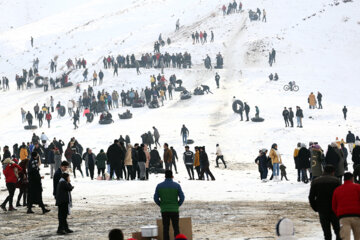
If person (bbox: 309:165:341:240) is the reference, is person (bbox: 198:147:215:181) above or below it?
above

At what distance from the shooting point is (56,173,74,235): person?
1280cm

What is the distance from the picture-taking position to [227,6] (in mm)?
72938

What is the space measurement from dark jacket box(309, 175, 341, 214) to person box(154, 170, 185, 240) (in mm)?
2106

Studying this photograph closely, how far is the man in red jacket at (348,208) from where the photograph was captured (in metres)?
9.22

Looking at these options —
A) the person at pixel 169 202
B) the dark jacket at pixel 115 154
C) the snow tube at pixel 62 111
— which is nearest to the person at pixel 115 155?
the dark jacket at pixel 115 154

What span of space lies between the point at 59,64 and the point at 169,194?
172 ft

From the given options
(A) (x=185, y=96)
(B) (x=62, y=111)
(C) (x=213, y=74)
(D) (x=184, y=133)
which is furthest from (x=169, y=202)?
(C) (x=213, y=74)

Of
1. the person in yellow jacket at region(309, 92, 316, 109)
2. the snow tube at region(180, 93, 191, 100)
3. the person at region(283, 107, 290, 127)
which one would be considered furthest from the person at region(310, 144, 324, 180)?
the snow tube at region(180, 93, 191, 100)

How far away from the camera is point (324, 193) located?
10180 mm

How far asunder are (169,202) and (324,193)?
8.11 ft

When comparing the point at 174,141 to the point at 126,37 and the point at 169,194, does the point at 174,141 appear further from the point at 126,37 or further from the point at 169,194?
the point at 126,37

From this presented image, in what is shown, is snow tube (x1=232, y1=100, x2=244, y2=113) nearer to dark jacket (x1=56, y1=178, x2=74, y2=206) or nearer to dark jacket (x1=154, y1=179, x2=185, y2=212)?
dark jacket (x1=56, y1=178, x2=74, y2=206)

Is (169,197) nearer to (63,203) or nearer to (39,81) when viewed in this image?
(63,203)

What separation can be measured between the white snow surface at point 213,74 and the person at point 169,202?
2.92 meters
